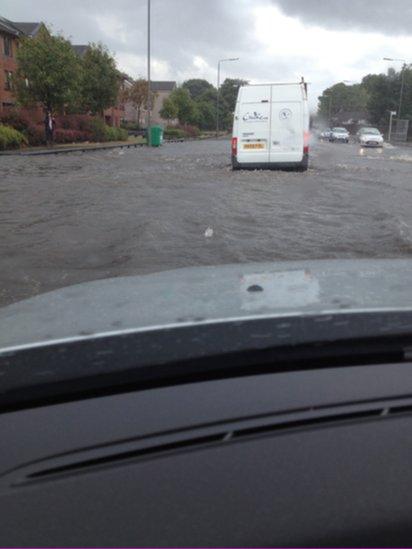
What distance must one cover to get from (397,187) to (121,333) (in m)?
15.8

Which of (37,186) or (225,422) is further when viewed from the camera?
(37,186)

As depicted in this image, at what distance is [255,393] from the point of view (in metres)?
1.30

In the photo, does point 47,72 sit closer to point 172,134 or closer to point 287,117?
point 287,117

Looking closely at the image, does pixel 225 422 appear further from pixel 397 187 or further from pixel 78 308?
pixel 397 187

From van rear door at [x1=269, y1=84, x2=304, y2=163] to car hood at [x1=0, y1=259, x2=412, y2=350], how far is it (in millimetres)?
16458

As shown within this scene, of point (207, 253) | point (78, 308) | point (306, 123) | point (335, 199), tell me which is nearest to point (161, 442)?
point (78, 308)

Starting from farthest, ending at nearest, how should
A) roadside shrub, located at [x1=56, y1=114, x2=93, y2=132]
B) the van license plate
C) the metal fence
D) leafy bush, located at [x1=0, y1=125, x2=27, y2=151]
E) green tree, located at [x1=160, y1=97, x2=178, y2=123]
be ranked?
green tree, located at [x1=160, y1=97, x2=178, y2=123] → the metal fence → roadside shrub, located at [x1=56, y1=114, x2=93, y2=132] → leafy bush, located at [x1=0, y1=125, x2=27, y2=151] → the van license plate

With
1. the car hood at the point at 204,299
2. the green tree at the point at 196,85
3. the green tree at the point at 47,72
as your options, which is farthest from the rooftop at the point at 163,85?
the car hood at the point at 204,299

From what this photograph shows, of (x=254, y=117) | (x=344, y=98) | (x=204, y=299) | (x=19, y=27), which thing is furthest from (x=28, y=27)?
(x=344, y=98)

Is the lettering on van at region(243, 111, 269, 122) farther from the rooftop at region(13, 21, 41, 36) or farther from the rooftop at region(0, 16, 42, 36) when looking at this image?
the rooftop at region(13, 21, 41, 36)

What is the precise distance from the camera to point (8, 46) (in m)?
52.5

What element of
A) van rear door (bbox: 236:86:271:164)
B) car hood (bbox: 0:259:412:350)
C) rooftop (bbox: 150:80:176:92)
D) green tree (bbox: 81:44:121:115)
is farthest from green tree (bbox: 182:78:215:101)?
car hood (bbox: 0:259:412:350)

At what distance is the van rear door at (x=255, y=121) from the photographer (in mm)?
18578

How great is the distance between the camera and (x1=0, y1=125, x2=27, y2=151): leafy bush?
32.5 meters
